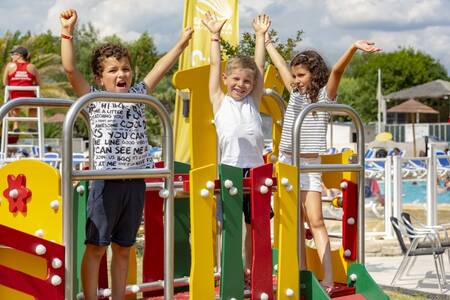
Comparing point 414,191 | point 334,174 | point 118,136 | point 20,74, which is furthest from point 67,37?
point 414,191

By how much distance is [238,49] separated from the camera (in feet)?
31.6

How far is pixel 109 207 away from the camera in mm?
4445

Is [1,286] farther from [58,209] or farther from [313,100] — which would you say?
[313,100]

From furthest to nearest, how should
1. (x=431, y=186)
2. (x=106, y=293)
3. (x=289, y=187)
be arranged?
(x=431, y=186)
(x=289, y=187)
(x=106, y=293)

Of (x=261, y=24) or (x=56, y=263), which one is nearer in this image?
(x=56, y=263)

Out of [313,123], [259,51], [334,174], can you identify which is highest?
[259,51]

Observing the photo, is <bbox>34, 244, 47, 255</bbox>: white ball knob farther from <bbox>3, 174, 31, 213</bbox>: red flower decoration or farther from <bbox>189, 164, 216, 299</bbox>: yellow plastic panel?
<bbox>189, 164, 216, 299</bbox>: yellow plastic panel

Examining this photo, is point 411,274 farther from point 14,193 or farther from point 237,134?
point 14,193

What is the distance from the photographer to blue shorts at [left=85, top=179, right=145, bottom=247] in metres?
4.44

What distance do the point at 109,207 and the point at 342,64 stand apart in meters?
2.04

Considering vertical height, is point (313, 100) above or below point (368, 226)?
above

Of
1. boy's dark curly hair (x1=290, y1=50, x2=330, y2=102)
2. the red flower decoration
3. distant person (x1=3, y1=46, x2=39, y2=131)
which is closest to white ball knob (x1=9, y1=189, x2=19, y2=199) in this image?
the red flower decoration

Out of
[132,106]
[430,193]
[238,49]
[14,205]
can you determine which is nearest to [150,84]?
[132,106]

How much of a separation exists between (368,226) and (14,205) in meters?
10.4
